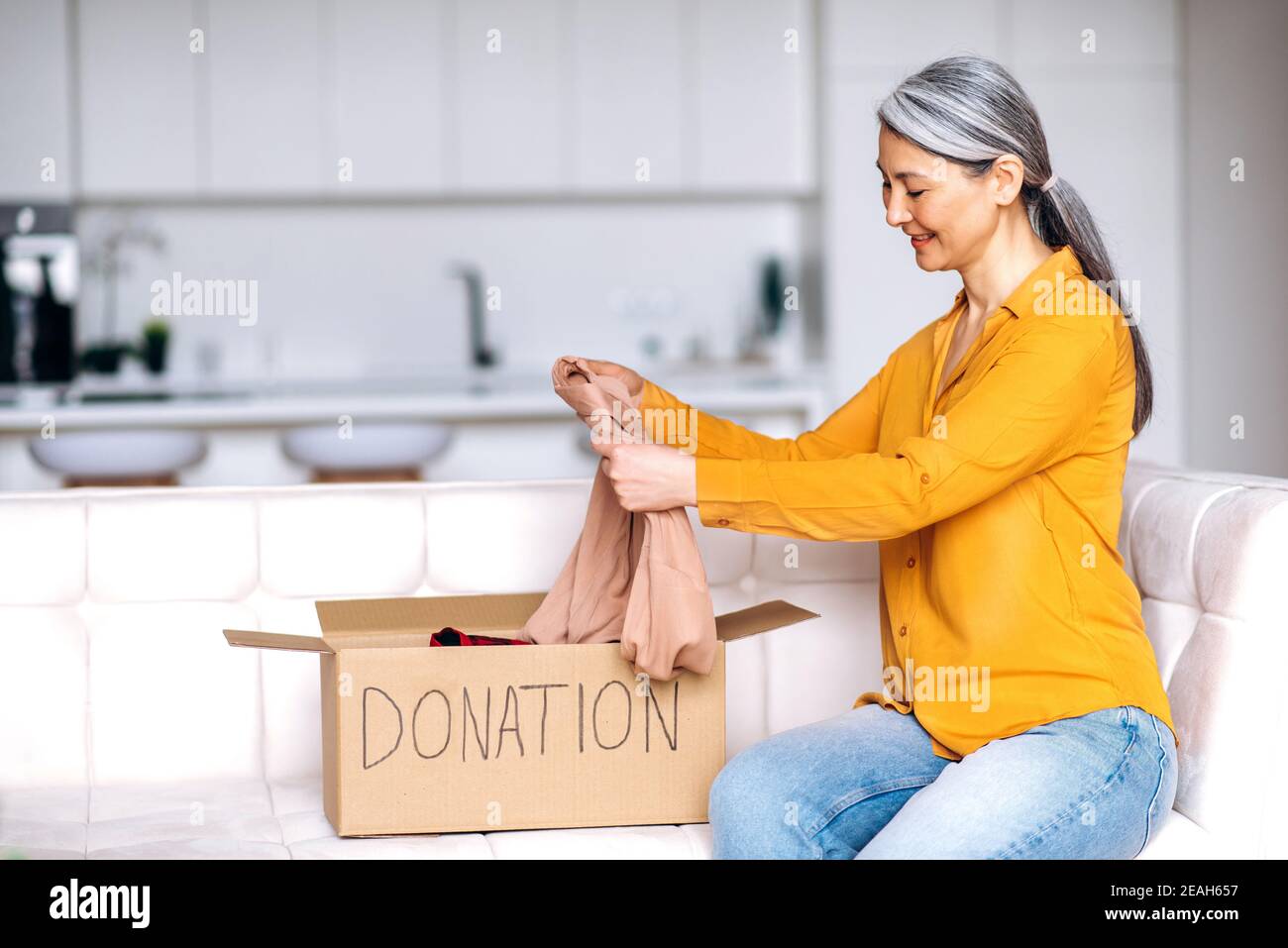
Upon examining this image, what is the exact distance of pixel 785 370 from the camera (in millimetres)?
4625

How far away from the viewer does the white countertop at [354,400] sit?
4.03 meters

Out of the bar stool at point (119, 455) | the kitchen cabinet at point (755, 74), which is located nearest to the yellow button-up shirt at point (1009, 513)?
the bar stool at point (119, 455)

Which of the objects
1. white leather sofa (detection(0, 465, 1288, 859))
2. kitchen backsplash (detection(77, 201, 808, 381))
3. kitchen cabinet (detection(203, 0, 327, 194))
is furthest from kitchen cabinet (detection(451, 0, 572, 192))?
white leather sofa (detection(0, 465, 1288, 859))

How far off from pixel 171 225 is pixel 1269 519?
4217mm

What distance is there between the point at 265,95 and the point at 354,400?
120 cm

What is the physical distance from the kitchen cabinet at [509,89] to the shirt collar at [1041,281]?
3402 mm

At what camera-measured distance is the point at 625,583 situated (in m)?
1.63

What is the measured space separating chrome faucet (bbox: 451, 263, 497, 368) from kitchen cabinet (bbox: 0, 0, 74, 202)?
1362 mm

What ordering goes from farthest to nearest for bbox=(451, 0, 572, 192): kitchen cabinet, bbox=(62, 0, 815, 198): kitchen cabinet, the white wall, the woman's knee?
bbox=(451, 0, 572, 192): kitchen cabinet → bbox=(62, 0, 815, 198): kitchen cabinet → the white wall → the woman's knee

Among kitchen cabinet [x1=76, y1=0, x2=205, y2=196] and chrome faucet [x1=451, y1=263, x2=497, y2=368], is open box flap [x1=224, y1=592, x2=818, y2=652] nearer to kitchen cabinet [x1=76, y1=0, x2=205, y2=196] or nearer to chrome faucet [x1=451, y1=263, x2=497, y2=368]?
chrome faucet [x1=451, y1=263, x2=497, y2=368]

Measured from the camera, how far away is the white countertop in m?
4.03

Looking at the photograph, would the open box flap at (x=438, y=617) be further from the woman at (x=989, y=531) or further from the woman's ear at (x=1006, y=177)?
the woman's ear at (x=1006, y=177)

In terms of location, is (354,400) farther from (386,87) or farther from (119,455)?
(386,87)

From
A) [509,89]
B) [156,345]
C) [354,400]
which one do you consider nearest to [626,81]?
[509,89]
